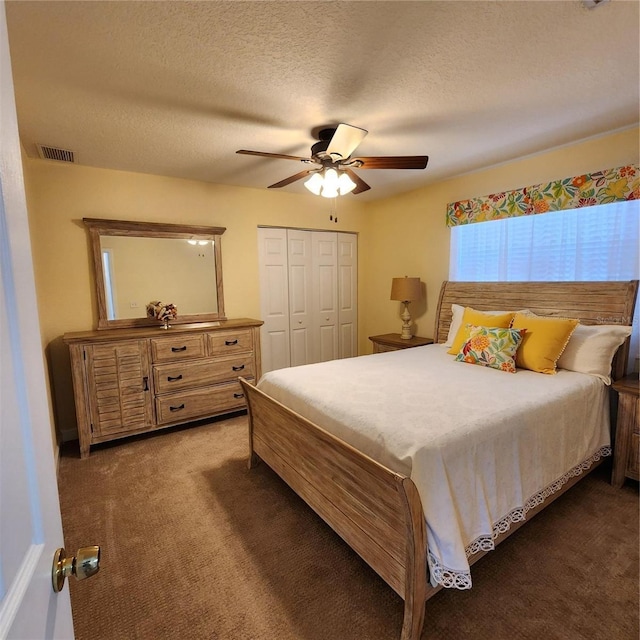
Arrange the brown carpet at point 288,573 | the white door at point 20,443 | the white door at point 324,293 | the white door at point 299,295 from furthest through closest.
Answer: the white door at point 324,293 < the white door at point 299,295 < the brown carpet at point 288,573 < the white door at point 20,443

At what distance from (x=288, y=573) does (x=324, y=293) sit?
3.30 meters

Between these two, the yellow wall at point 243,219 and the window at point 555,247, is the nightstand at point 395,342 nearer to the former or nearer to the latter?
the yellow wall at point 243,219

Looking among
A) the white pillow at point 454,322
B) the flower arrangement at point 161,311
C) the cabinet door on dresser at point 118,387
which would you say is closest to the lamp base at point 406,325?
the white pillow at point 454,322

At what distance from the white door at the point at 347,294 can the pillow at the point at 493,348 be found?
222cm

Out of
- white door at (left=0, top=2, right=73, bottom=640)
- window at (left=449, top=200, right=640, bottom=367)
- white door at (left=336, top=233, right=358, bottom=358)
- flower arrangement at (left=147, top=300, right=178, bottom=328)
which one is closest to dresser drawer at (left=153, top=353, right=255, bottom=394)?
flower arrangement at (left=147, top=300, right=178, bottom=328)

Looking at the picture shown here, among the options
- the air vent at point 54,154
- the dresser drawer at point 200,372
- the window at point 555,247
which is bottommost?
the dresser drawer at point 200,372

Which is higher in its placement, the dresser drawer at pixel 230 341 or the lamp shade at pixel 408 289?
the lamp shade at pixel 408 289

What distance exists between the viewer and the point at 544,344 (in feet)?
8.00

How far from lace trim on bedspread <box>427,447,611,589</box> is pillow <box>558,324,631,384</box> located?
0.54 m

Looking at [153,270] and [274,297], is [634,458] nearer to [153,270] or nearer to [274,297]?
[274,297]

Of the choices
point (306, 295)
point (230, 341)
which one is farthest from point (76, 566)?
point (306, 295)

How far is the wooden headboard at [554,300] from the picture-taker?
2465mm

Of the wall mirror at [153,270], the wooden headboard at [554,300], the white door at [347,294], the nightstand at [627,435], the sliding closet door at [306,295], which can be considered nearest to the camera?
the nightstand at [627,435]

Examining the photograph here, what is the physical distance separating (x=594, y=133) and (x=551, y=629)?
10.1 feet
